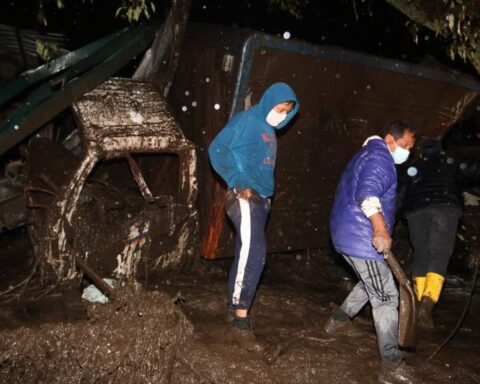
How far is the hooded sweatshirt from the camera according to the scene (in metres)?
3.64

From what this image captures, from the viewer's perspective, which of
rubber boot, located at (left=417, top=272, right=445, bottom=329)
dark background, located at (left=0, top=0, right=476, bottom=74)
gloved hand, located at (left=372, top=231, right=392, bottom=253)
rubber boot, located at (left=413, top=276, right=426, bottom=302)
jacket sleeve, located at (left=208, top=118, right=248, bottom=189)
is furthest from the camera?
dark background, located at (left=0, top=0, right=476, bottom=74)

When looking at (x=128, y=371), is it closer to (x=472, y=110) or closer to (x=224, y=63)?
(x=224, y=63)

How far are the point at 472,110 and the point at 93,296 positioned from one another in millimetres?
5364

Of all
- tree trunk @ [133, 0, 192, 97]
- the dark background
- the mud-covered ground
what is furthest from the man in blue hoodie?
the dark background

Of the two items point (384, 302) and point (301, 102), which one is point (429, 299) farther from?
point (301, 102)

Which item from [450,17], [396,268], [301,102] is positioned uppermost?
[450,17]

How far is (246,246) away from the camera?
12.1 feet

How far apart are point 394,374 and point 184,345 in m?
1.63

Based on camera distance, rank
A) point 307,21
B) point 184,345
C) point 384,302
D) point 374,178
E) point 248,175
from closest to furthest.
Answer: point 374,178, point 384,302, point 184,345, point 248,175, point 307,21

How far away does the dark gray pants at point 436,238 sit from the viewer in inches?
182

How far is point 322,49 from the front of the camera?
4527 mm

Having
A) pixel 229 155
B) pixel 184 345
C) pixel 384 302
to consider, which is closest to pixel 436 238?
pixel 384 302

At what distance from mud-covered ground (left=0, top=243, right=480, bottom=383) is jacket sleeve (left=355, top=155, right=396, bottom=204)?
4.50 feet

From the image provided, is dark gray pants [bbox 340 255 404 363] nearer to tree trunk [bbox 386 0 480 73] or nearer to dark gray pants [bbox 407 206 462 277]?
dark gray pants [bbox 407 206 462 277]
